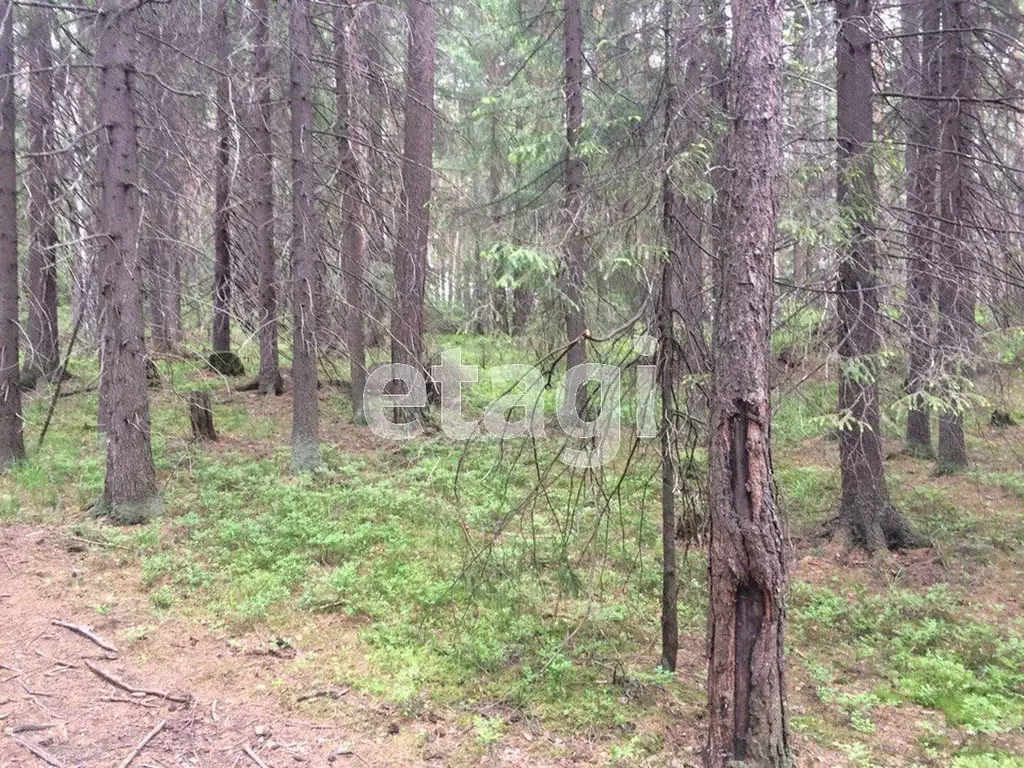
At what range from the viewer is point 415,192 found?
11844mm

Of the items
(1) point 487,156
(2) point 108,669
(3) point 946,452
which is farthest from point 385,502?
(1) point 487,156

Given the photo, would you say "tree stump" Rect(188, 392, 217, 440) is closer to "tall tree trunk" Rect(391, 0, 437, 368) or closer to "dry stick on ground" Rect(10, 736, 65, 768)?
"tall tree trunk" Rect(391, 0, 437, 368)

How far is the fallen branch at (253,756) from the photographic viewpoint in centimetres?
400

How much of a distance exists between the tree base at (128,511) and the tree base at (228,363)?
24.4 ft

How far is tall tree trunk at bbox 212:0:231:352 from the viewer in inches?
377

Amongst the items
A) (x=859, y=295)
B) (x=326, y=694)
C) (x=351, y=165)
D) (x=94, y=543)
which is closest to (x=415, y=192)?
(x=351, y=165)

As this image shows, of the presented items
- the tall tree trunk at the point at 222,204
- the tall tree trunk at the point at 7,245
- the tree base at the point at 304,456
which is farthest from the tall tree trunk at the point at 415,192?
the tall tree trunk at the point at 7,245

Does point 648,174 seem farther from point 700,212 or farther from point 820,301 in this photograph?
point 820,301

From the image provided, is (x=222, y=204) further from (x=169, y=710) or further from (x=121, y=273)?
(x=169, y=710)

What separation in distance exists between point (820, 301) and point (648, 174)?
115 inches

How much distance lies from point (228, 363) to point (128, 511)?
26.6 ft

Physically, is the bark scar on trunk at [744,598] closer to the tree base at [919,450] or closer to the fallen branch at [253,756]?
the fallen branch at [253,756]

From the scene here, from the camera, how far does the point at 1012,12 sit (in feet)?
32.3

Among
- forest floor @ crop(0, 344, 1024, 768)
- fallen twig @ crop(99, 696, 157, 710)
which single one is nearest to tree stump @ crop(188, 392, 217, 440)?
forest floor @ crop(0, 344, 1024, 768)
